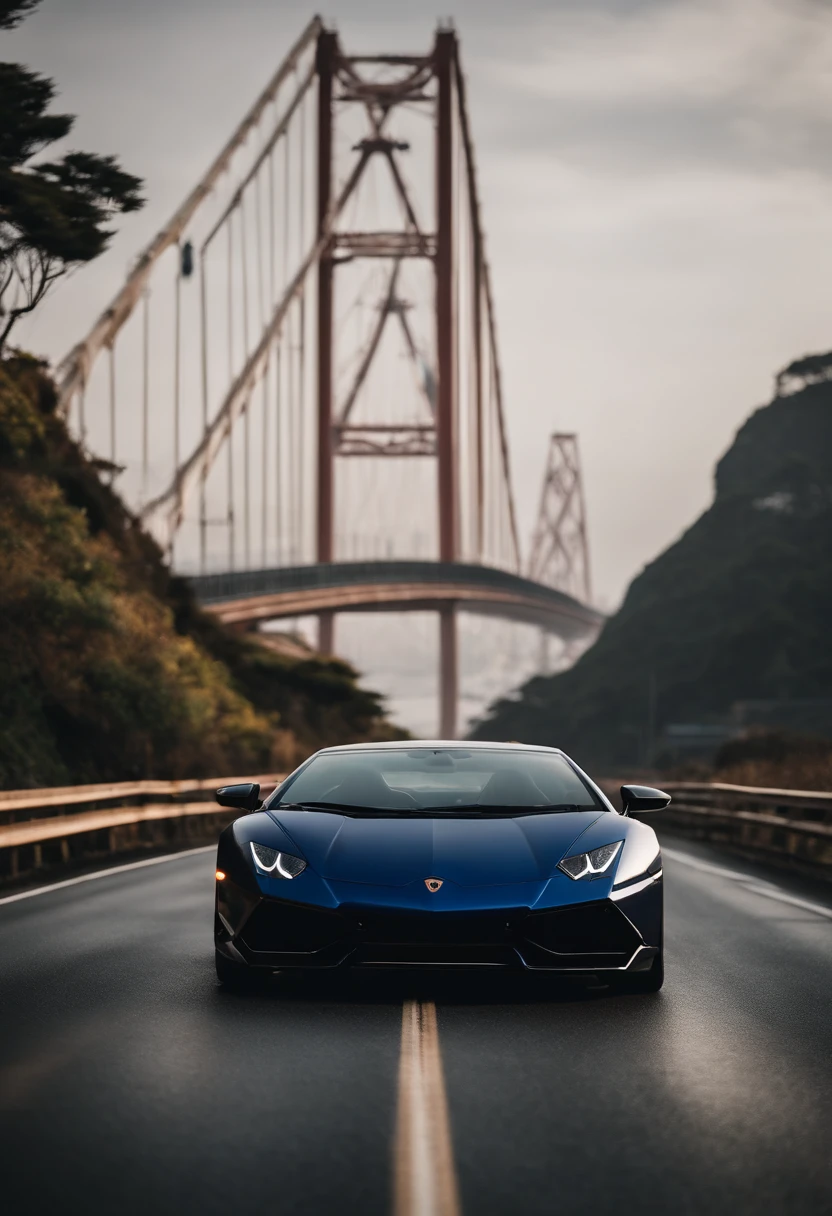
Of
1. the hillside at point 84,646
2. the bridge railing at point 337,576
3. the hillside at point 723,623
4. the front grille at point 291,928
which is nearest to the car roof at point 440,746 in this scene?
the front grille at point 291,928

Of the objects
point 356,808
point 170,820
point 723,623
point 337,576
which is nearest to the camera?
point 356,808

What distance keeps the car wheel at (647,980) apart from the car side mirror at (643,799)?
0.85 m

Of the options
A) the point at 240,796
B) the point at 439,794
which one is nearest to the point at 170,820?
the point at 439,794

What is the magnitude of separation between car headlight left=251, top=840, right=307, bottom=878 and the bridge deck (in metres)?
43.3

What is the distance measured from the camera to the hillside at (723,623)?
325ft

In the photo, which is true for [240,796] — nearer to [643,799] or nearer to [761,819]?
[643,799]

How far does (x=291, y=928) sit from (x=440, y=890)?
61 centimetres

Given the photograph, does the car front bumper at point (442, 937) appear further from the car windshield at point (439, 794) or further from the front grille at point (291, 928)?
the car windshield at point (439, 794)

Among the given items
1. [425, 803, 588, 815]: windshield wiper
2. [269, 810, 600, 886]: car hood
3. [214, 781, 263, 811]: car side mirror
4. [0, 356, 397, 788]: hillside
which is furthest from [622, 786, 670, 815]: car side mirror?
[0, 356, 397, 788]: hillside

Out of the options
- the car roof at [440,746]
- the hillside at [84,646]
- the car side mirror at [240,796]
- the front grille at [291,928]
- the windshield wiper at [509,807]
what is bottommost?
the front grille at [291,928]

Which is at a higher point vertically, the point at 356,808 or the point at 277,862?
the point at 356,808

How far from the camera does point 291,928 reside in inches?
276

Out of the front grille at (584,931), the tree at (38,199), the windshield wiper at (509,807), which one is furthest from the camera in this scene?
the tree at (38,199)

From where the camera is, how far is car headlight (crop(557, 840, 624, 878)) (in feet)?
23.6
